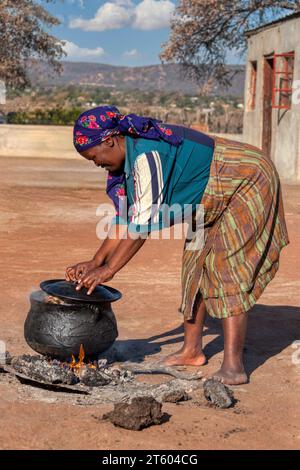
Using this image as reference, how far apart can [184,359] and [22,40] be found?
72.7 ft

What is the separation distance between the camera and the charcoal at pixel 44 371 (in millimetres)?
4590

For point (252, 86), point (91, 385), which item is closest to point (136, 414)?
point (91, 385)

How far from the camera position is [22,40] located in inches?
1024

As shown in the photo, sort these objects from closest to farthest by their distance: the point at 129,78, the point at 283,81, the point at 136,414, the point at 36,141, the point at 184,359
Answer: the point at 136,414 → the point at 184,359 → the point at 283,81 → the point at 36,141 → the point at 129,78

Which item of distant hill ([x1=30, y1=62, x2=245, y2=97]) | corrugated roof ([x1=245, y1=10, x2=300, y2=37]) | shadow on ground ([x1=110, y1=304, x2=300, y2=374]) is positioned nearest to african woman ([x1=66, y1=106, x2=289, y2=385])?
shadow on ground ([x1=110, y1=304, x2=300, y2=374])

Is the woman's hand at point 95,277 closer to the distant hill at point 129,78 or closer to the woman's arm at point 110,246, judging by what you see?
the woman's arm at point 110,246

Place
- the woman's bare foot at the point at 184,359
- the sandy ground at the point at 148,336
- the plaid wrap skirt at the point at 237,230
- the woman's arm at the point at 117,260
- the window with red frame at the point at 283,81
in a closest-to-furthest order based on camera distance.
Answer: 1. the sandy ground at the point at 148,336
2. the woman's arm at the point at 117,260
3. the plaid wrap skirt at the point at 237,230
4. the woman's bare foot at the point at 184,359
5. the window with red frame at the point at 283,81

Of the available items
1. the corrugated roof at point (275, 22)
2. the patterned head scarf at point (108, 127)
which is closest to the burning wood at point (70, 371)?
the patterned head scarf at point (108, 127)

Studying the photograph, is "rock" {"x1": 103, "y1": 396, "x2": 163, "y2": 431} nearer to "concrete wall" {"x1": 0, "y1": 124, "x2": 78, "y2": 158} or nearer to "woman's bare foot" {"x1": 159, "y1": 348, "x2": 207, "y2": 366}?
"woman's bare foot" {"x1": 159, "y1": 348, "x2": 207, "y2": 366}

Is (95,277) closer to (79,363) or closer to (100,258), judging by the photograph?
(100,258)

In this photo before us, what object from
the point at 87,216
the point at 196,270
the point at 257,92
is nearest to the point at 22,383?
the point at 196,270

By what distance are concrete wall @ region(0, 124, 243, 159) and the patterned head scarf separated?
64.6 ft

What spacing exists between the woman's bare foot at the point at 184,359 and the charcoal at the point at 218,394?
0.73m

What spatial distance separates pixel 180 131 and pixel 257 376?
5.29ft
